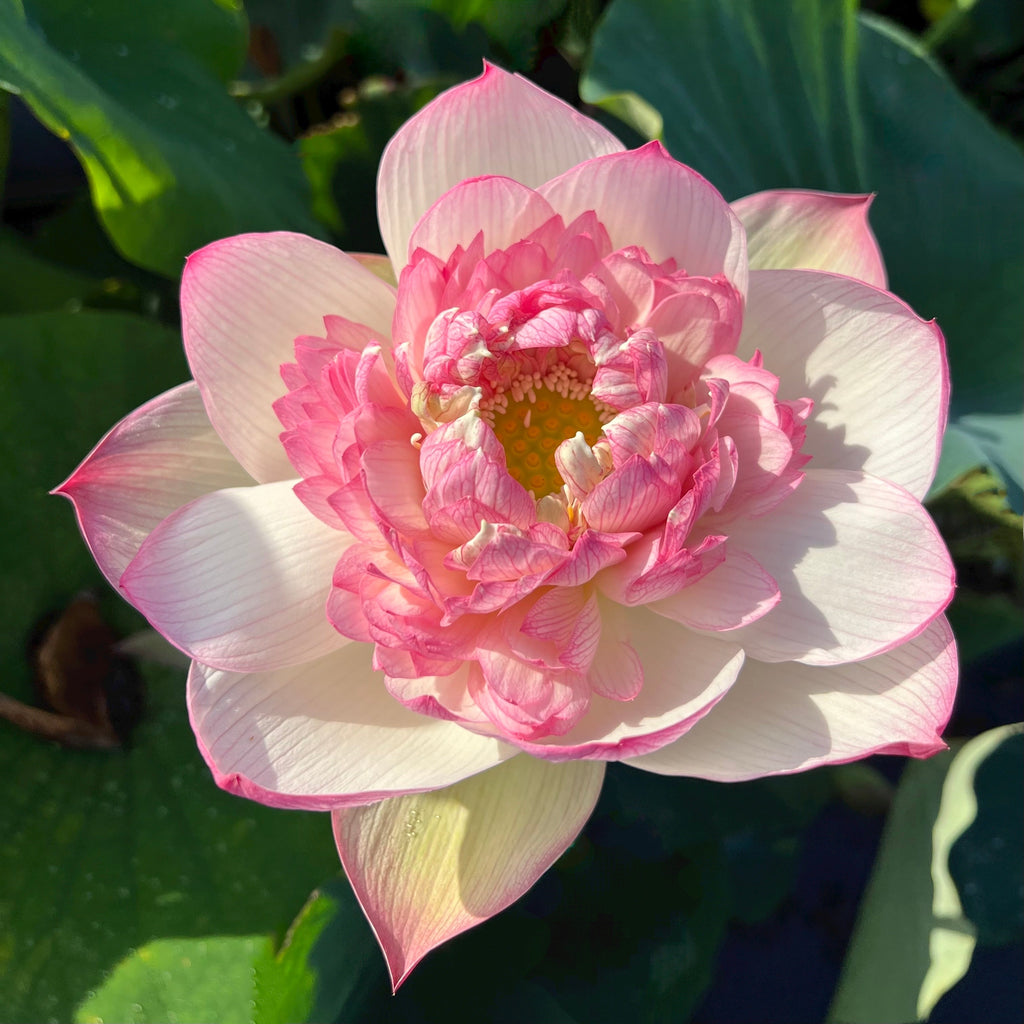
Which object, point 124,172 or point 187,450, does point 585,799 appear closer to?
point 187,450

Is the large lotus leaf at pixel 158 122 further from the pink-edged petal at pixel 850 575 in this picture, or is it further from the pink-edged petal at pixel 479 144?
the pink-edged petal at pixel 850 575

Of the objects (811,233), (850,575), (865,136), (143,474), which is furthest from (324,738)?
(865,136)

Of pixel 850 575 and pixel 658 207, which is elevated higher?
pixel 658 207

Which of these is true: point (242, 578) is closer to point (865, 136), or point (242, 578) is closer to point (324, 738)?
point (324, 738)

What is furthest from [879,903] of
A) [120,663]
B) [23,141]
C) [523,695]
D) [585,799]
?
[23,141]

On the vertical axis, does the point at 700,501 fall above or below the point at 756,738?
above

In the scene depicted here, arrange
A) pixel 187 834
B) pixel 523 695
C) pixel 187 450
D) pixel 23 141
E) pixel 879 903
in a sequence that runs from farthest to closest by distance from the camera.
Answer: pixel 23 141
pixel 879 903
pixel 187 834
pixel 187 450
pixel 523 695

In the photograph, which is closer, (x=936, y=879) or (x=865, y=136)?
(x=936, y=879)
